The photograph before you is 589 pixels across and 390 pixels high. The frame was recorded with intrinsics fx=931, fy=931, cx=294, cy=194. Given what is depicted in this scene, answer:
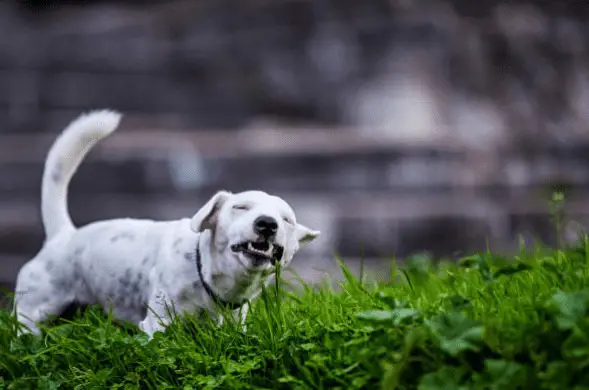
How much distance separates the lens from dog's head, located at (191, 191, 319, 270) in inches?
102

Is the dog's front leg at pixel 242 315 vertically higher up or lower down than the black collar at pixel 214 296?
lower down

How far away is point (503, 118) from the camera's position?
7.16 metres

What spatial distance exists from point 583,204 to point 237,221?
192 inches

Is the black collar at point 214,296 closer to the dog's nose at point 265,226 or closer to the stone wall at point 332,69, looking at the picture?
the dog's nose at point 265,226

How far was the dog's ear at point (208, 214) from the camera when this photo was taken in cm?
267

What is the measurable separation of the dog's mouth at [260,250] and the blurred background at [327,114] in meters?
4.06

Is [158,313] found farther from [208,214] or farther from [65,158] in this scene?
[65,158]

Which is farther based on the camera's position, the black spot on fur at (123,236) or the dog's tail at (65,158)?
the dog's tail at (65,158)

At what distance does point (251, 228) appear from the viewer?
8.46 feet

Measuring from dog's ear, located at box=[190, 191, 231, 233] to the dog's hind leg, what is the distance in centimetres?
69

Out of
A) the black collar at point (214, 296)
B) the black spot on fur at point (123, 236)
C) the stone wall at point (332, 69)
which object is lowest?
the black collar at point (214, 296)

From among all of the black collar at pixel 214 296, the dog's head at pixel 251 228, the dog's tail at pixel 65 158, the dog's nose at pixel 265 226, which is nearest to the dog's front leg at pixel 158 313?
the black collar at pixel 214 296

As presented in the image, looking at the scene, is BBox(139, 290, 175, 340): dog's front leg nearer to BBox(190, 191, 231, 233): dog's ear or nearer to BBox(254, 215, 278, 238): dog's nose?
BBox(190, 191, 231, 233): dog's ear

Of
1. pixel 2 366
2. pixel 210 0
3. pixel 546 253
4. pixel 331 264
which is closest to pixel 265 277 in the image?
pixel 2 366
